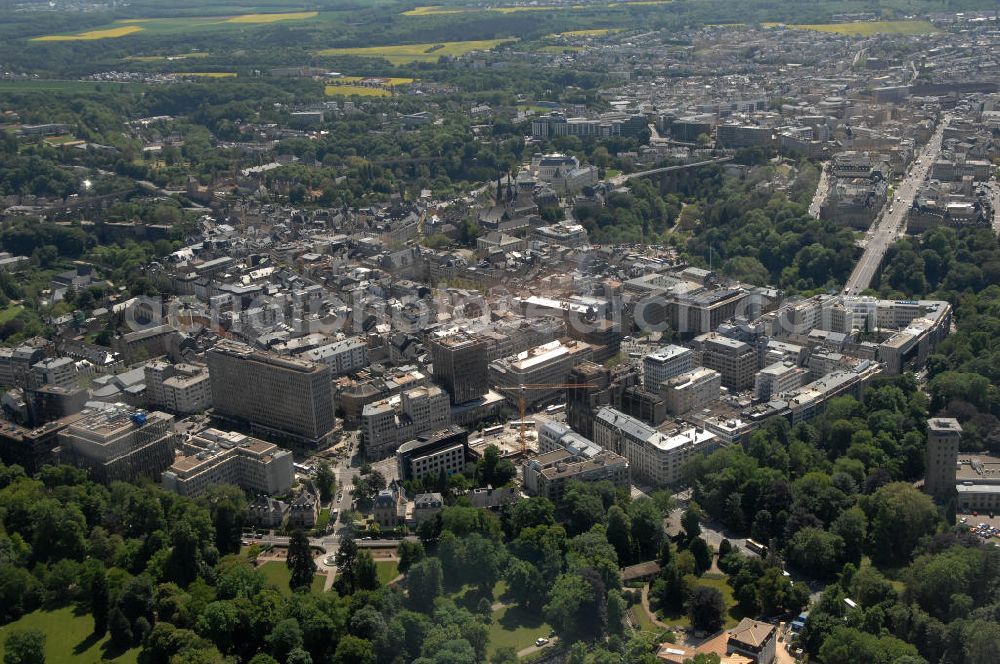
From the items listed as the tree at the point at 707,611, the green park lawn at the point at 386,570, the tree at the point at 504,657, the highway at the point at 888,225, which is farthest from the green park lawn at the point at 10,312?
the highway at the point at 888,225

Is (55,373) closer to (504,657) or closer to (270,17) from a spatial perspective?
(504,657)

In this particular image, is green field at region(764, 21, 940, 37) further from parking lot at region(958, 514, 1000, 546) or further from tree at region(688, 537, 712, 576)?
tree at region(688, 537, 712, 576)

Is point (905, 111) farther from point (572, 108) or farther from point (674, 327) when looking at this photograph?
point (674, 327)

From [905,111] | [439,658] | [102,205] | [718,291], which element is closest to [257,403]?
[439,658]

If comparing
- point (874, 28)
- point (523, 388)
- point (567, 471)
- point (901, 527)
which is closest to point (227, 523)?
point (567, 471)

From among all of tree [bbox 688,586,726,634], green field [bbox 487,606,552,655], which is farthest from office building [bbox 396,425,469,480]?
tree [bbox 688,586,726,634]

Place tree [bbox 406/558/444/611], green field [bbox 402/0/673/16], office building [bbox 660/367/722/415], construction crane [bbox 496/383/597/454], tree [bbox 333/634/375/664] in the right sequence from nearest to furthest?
tree [bbox 333/634/375/664] → tree [bbox 406/558/444/611] → construction crane [bbox 496/383/597/454] → office building [bbox 660/367/722/415] → green field [bbox 402/0/673/16]

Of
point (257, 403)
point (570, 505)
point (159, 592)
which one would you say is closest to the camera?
point (159, 592)

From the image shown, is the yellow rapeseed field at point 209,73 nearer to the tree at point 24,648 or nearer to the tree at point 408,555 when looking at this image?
the tree at point 408,555
